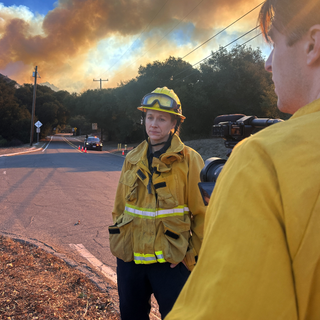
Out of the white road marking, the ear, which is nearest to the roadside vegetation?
the white road marking

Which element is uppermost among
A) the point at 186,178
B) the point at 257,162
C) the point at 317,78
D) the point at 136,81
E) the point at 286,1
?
the point at 136,81

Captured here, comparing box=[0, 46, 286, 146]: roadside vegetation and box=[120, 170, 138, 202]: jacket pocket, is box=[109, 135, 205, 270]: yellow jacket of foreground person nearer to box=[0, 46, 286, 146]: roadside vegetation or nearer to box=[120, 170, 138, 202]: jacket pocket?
box=[120, 170, 138, 202]: jacket pocket

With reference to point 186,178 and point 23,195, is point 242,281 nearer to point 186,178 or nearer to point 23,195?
point 186,178

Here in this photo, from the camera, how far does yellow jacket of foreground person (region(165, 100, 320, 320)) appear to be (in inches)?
21.5

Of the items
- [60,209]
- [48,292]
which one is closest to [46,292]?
[48,292]

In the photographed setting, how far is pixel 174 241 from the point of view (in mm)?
2025

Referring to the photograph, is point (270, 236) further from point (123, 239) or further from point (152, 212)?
point (123, 239)

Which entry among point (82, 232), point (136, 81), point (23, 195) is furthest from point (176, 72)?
point (82, 232)

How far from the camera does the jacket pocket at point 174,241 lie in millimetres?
1991

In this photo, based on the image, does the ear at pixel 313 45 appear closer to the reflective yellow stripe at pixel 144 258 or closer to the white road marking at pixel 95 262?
the reflective yellow stripe at pixel 144 258

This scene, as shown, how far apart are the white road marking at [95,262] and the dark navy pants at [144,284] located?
4.76 ft

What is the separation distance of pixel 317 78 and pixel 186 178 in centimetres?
157

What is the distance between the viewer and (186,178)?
7.27 feet

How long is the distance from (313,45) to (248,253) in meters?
0.51
